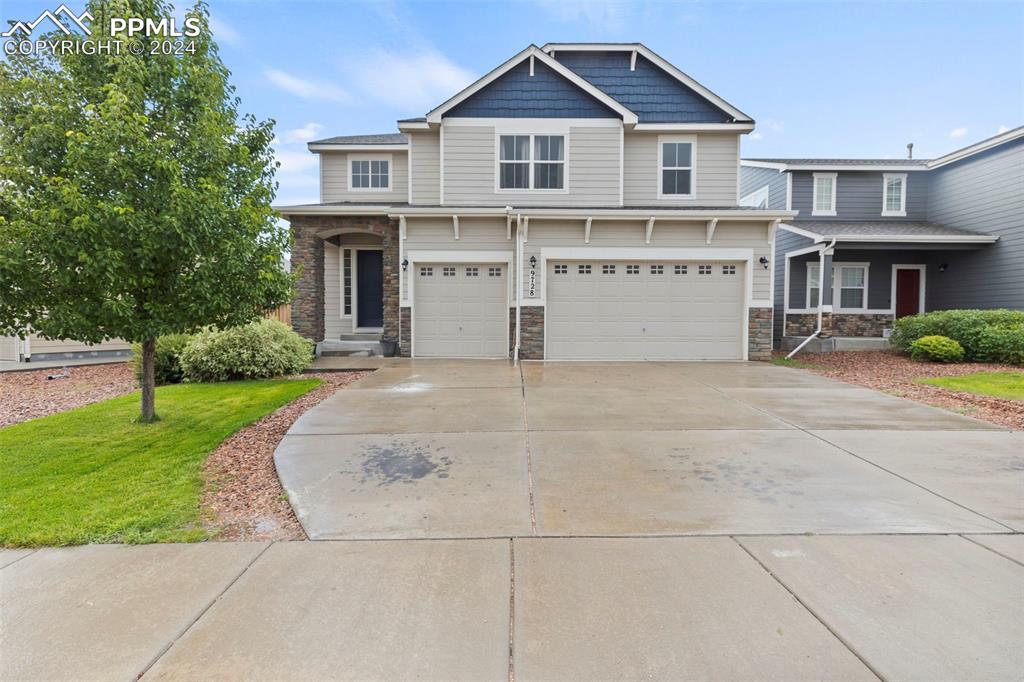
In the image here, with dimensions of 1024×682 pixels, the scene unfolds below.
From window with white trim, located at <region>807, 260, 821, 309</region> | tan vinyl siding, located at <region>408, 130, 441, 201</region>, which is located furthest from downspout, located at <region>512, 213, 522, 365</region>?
window with white trim, located at <region>807, 260, 821, 309</region>

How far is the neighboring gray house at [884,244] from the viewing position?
14.7m

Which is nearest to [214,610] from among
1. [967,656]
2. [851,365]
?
[967,656]

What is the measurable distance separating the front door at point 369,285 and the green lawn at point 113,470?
287 inches

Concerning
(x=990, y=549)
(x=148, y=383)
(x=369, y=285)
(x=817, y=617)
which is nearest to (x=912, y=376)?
(x=990, y=549)

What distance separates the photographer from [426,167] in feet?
43.8

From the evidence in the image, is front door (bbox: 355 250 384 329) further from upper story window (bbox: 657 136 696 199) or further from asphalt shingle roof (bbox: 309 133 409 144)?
upper story window (bbox: 657 136 696 199)

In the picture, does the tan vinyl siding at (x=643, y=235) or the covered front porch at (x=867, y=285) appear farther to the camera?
the covered front porch at (x=867, y=285)

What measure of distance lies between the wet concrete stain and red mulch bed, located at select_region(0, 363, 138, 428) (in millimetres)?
5536

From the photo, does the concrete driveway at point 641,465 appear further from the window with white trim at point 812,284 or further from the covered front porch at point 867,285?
the window with white trim at point 812,284

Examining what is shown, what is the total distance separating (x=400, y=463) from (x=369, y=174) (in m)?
12.4

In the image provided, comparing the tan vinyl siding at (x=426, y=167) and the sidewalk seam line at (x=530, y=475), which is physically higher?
the tan vinyl siding at (x=426, y=167)

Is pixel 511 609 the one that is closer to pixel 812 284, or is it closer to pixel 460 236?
pixel 460 236

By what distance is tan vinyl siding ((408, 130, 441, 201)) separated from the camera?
13.3 m

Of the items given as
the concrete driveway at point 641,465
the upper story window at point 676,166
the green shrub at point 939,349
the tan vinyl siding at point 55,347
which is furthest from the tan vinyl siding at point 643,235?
the tan vinyl siding at point 55,347
